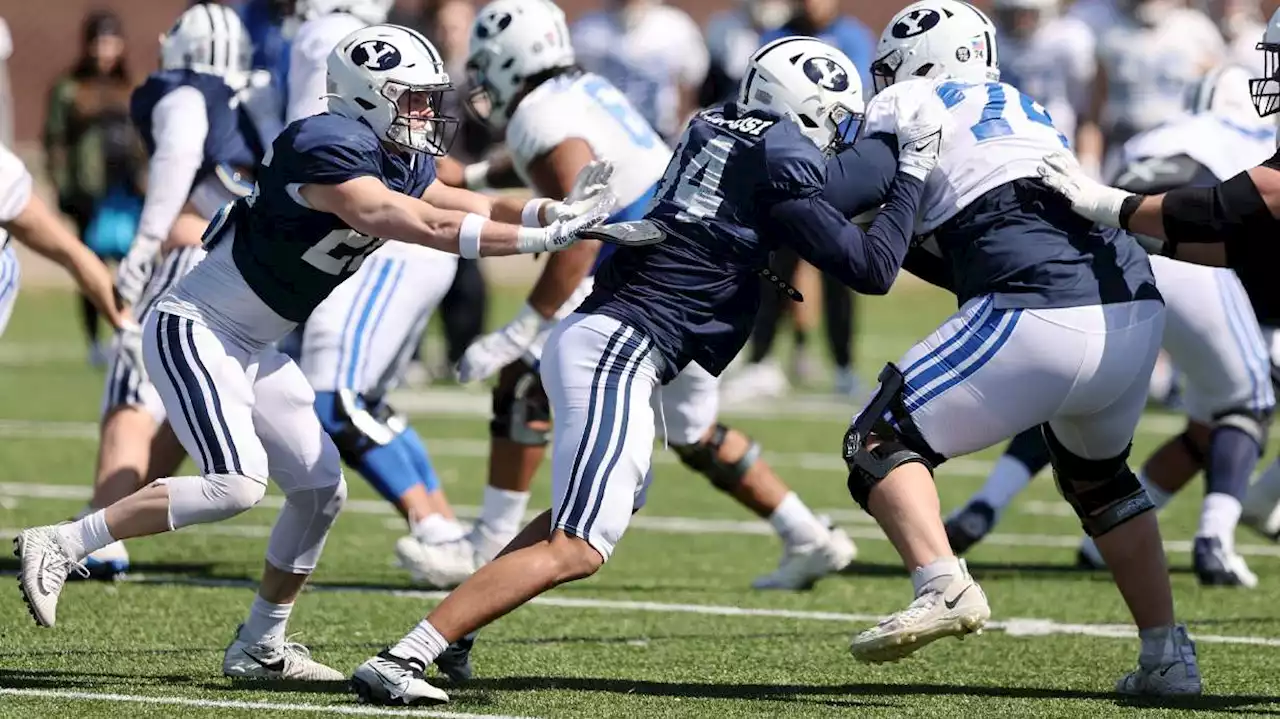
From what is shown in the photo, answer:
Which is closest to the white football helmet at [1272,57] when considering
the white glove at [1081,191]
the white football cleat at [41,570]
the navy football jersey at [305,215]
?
the white glove at [1081,191]

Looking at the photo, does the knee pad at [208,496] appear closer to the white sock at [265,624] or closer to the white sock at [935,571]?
the white sock at [265,624]

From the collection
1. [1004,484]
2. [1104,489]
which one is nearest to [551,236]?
[1104,489]

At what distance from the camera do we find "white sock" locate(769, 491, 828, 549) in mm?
6953

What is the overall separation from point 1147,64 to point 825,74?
8143 millimetres

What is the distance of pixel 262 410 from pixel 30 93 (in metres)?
15.9

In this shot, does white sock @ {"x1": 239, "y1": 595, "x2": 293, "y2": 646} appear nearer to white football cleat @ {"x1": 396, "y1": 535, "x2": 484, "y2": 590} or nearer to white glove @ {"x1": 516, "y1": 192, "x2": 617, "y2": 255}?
white glove @ {"x1": 516, "y1": 192, "x2": 617, "y2": 255}

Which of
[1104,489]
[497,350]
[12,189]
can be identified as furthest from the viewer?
[497,350]

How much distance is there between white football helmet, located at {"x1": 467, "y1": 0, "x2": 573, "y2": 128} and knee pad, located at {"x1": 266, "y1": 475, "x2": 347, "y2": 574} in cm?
209

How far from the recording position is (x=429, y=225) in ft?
16.0

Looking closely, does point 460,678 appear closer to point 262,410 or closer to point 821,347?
point 262,410

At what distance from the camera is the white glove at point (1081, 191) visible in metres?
4.95

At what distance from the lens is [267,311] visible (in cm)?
523

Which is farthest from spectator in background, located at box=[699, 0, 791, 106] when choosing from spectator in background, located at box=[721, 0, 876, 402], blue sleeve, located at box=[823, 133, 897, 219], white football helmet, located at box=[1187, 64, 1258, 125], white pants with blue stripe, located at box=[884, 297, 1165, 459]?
white pants with blue stripe, located at box=[884, 297, 1165, 459]

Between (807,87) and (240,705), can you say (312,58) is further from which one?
(240,705)
